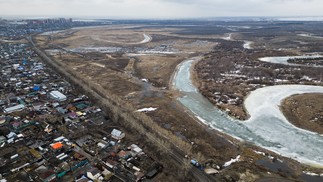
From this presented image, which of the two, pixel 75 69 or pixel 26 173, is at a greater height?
pixel 75 69

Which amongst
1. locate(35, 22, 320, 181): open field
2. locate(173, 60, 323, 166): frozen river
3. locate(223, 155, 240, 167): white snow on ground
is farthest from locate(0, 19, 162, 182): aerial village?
locate(173, 60, 323, 166): frozen river

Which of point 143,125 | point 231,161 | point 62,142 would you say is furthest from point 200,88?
A: point 62,142

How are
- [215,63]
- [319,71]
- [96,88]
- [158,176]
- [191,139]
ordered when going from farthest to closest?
[215,63]
[319,71]
[96,88]
[191,139]
[158,176]

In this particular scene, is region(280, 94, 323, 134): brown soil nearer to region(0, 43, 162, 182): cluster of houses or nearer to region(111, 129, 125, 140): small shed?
region(0, 43, 162, 182): cluster of houses

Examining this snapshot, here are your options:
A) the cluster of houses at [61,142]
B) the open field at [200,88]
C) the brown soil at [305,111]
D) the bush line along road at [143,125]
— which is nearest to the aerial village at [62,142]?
the cluster of houses at [61,142]

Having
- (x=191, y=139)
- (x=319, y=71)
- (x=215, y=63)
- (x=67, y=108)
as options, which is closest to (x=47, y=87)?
(x=67, y=108)

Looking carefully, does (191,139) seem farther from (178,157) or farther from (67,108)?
(67,108)
